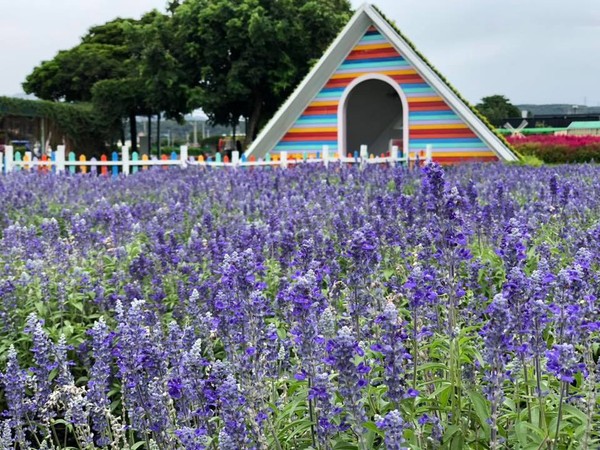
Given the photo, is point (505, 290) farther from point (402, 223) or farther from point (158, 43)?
point (158, 43)

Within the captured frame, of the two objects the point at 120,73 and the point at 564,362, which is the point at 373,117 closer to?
the point at 564,362

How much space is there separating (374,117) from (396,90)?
5987mm

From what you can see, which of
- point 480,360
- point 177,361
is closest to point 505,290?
point 480,360

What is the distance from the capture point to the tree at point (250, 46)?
34562mm

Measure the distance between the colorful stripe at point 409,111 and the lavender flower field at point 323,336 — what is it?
11.3 metres

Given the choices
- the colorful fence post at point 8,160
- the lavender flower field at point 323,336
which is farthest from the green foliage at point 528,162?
the colorful fence post at point 8,160

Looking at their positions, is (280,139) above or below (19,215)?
above

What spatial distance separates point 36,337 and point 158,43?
34630 mm

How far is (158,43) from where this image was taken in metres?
36.0

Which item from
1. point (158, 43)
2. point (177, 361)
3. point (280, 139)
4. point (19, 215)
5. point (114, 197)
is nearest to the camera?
point (177, 361)

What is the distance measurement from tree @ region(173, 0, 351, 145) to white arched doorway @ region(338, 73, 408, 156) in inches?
380

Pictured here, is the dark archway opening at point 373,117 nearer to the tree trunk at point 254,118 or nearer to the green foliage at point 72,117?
the tree trunk at point 254,118

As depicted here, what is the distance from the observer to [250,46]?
35094 mm

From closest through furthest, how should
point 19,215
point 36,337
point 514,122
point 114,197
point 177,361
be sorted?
point 177,361 < point 36,337 < point 19,215 < point 114,197 < point 514,122
